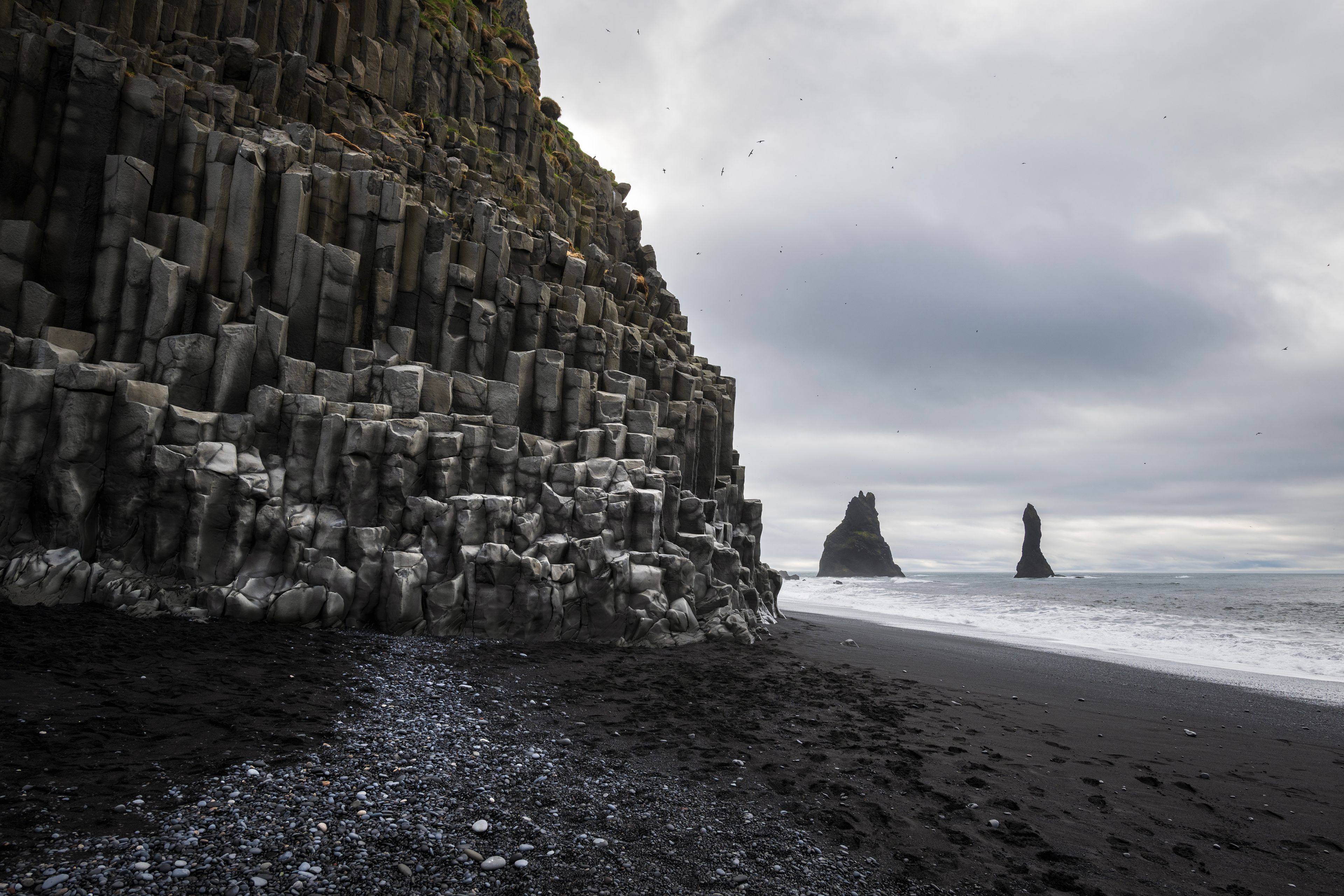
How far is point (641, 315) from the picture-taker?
29.7 metres

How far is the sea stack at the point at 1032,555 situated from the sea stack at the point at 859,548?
4.66 ft

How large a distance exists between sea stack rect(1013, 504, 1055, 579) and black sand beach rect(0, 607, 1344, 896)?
121280 mm

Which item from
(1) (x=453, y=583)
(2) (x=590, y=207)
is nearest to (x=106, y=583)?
(1) (x=453, y=583)

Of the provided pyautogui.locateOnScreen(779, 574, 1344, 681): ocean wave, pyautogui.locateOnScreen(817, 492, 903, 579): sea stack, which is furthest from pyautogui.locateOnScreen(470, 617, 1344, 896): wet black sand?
pyautogui.locateOnScreen(817, 492, 903, 579): sea stack

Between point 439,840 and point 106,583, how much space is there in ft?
38.4

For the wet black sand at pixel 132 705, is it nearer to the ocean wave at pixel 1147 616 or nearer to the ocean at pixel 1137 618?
the ocean at pixel 1137 618

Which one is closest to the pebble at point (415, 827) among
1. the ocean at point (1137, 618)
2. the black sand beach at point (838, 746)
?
the black sand beach at point (838, 746)

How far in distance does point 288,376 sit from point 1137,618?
42216 millimetres

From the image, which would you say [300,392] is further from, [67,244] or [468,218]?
Answer: [468,218]

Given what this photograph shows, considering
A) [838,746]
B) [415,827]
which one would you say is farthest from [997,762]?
[415,827]

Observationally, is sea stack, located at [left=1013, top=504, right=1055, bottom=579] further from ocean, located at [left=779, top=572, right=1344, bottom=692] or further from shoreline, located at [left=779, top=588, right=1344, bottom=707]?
shoreline, located at [left=779, top=588, right=1344, bottom=707]

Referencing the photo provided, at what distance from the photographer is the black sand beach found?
705 cm

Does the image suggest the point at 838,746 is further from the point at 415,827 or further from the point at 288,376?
the point at 288,376

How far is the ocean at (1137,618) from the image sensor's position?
24.7 m
